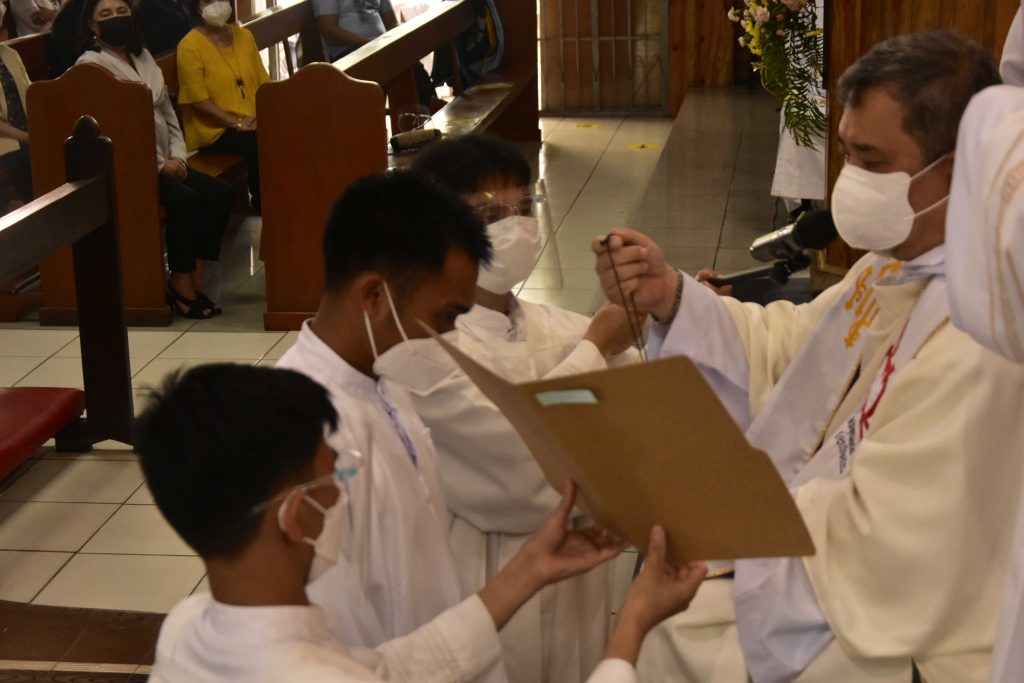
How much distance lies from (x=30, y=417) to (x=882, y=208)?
2974 mm

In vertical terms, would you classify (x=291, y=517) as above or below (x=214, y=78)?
above

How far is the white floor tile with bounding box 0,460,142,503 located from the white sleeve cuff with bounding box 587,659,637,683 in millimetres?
2859

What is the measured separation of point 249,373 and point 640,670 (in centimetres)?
115

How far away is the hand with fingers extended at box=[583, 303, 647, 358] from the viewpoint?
2449 mm

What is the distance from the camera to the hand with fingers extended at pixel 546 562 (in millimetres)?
1746

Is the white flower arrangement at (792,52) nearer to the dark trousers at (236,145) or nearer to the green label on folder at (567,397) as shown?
the dark trousers at (236,145)

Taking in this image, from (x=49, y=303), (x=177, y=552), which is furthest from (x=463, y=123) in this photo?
(x=177, y=552)

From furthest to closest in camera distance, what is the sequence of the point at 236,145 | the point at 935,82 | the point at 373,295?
1. the point at 236,145
2. the point at 935,82
3. the point at 373,295

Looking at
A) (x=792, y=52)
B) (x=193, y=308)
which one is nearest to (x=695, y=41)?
(x=792, y=52)

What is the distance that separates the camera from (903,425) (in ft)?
6.70

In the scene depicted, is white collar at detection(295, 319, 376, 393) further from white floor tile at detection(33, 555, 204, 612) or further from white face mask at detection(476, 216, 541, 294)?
white floor tile at detection(33, 555, 204, 612)

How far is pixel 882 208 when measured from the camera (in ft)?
7.43

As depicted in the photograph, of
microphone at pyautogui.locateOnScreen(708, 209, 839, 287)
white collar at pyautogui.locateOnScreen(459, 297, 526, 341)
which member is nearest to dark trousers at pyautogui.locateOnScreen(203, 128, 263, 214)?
microphone at pyautogui.locateOnScreen(708, 209, 839, 287)

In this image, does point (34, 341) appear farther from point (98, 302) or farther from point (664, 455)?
point (664, 455)
